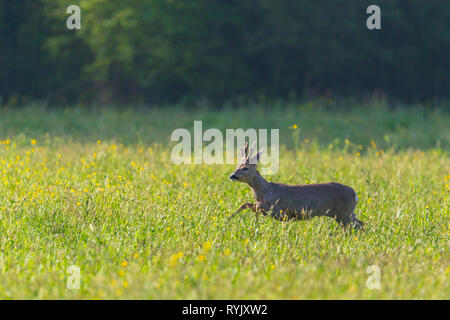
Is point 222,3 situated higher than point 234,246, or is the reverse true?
point 222,3

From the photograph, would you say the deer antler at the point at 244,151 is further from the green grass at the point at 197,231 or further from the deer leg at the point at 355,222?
the deer leg at the point at 355,222

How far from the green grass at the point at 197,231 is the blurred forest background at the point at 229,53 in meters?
11.3

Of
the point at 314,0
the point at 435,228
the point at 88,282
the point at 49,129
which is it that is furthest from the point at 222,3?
the point at 88,282

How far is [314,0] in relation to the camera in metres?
23.5

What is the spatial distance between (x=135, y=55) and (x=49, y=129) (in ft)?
26.5

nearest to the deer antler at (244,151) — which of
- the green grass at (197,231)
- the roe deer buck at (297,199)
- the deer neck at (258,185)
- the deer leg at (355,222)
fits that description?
the roe deer buck at (297,199)

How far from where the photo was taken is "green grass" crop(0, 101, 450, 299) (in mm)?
4422

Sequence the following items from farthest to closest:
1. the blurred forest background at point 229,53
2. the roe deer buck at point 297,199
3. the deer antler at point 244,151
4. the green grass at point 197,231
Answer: the blurred forest background at point 229,53, the deer antler at point 244,151, the roe deer buck at point 297,199, the green grass at point 197,231

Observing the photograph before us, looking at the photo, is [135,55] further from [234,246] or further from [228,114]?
[234,246]

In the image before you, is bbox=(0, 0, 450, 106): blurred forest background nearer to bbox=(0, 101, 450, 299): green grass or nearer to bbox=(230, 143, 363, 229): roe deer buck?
bbox=(0, 101, 450, 299): green grass

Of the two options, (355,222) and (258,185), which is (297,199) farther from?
(355,222)

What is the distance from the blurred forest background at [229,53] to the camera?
2155 cm

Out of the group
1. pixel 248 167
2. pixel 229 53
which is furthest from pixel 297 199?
pixel 229 53
